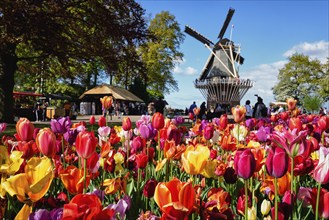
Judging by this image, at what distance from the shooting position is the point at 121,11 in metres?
18.3

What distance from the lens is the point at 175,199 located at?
113 centimetres

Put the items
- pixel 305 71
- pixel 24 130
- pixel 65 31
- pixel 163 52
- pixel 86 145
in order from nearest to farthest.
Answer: pixel 86 145
pixel 24 130
pixel 65 31
pixel 163 52
pixel 305 71

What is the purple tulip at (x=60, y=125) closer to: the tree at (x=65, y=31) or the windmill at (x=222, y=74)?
the tree at (x=65, y=31)

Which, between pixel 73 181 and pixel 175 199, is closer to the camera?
pixel 175 199

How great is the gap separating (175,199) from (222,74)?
44.4 metres

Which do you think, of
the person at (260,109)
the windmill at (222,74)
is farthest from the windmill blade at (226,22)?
the person at (260,109)

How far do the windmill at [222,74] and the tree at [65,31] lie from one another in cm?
2486

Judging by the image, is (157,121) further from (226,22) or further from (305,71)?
(305,71)

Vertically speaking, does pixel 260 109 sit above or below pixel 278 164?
above

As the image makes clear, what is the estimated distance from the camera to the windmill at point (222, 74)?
140ft

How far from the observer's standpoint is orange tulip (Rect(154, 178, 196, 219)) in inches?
43.2

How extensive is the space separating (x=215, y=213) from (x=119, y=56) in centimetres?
1659

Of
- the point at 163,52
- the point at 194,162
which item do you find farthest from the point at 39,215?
the point at 163,52

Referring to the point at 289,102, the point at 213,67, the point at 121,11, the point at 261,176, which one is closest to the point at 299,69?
the point at 213,67
